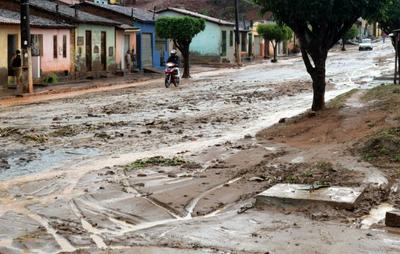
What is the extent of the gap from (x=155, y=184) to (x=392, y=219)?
3675 mm

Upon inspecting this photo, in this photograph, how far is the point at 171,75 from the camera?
30.8m

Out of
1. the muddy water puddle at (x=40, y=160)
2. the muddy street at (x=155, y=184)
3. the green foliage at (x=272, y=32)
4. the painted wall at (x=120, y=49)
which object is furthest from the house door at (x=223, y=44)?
the muddy water puddle at (x=40, y=160)

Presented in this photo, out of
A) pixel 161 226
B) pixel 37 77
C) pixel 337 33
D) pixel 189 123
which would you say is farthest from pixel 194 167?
pixel 37 77

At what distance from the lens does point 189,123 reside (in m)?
17.3

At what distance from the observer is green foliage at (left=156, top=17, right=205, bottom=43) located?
125ft

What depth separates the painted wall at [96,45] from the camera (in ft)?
121

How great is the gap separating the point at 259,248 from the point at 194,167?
4.66 metres

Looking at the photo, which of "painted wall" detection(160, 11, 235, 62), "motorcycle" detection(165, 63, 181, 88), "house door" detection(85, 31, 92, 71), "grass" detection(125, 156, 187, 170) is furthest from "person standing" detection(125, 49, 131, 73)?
"grass" detection(125, 156, 187, 170)

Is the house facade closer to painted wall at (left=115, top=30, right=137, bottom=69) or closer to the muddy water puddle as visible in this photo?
painted wall at (left=115, top=30, right=137, bottom=69)

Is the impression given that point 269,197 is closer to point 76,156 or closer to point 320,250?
point 320,250

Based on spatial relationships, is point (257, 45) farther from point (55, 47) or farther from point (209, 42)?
point (55, 47)

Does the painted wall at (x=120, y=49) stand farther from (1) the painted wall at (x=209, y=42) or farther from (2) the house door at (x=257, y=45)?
(2) the house door at (x=257, y=45)

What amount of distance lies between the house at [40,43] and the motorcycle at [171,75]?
6.12 m

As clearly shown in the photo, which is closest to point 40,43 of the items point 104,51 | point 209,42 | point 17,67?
point 17,67
